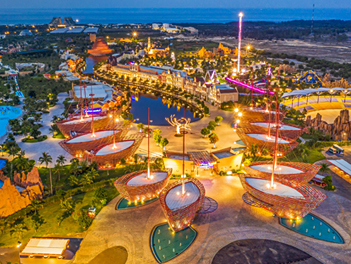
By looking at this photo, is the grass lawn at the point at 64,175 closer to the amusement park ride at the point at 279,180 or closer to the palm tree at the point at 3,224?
the palm tree at the point at 3,224

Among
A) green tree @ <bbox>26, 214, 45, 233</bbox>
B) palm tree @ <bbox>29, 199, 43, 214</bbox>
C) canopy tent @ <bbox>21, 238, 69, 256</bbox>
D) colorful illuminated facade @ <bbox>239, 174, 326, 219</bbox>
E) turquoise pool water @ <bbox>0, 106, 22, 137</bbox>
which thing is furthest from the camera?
turquoise pool water @ <bbox>0, 106, 22, 137</bbox>

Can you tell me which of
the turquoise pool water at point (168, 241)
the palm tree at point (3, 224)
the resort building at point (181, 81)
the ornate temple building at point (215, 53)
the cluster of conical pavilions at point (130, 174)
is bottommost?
the turquoise pool water at point (168, 241)

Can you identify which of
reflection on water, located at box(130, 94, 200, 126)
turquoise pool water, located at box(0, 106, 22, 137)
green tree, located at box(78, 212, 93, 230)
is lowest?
green tree, located at box(78, 212, 93, 230)

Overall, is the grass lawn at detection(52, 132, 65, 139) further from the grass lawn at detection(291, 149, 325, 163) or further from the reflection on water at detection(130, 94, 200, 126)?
the grass lawn at detection(291, 149, 325, 163)

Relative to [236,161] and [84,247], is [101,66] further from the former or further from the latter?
[84,247]

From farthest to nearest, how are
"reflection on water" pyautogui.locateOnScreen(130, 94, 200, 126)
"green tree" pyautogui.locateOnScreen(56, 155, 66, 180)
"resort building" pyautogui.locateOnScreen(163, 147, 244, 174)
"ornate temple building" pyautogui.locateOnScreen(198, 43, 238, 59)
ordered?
"ornate temple building" pyautogui.locateOnScreen(198, 43, 238, 59) → "reflection on water" pyautogui.locateOnScreen(130, 94, 200, 126) → "green tree" pyautogui.locateOnScreen(56, 155, 66, 180) → "resort building" pyautogui.locateOnScreen(163, 147, 244, 174)

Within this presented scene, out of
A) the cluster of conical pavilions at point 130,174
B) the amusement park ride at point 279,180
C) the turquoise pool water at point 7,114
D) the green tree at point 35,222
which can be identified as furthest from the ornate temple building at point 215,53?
the green tree at point 35,222

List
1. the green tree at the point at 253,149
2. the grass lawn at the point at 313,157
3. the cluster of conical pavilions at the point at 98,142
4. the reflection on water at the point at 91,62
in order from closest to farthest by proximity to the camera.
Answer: the cluster of conical pavilions at the point at 98,142, the grass lawn at the point at 313,157, the green tree at the point at 253,149, the reflection on water at the point at 91,62

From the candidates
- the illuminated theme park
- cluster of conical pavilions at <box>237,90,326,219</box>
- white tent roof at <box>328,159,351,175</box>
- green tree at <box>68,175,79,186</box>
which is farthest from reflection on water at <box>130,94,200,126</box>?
white tent roof at <box>328,159,351,175</box>

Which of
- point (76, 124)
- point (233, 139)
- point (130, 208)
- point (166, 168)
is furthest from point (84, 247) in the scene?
point (233, 139)
